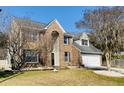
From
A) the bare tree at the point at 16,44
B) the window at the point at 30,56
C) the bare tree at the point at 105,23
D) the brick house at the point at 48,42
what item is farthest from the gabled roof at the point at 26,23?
the bare tree at the point at 105,23

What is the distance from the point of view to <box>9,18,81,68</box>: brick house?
93.1 feet

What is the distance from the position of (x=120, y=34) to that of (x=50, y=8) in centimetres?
821

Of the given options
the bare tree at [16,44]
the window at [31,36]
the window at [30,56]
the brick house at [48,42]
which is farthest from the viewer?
the window at [30,56]

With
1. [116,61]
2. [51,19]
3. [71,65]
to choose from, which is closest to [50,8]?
[51,19]

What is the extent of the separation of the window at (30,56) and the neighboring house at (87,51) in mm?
8631

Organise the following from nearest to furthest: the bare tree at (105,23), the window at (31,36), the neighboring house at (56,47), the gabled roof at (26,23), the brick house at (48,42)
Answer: the bare tree at (105,23)
the gabled roof at (26,23)
the window at (31,36)
the brick house at (48,42)
the neighboring house at (56,47)

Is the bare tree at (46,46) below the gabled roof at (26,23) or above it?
below

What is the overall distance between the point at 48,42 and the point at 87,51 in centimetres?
919

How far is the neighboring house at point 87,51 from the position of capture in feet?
124

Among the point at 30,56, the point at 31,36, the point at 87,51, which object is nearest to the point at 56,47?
the point at 30,56

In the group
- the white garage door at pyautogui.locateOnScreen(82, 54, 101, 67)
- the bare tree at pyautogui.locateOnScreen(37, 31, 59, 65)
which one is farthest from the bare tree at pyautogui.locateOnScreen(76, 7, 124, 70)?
the white garage door at pyautogui.locateOnScreen(82, 54, 101, 67)

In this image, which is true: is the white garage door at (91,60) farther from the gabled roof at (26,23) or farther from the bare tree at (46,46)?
the gabled roof at (26,23)

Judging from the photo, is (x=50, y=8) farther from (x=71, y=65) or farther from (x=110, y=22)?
(x=71, y=65)

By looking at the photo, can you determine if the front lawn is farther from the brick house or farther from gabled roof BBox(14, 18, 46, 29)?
gabled roof BBox(14, 18, 46, 29)
